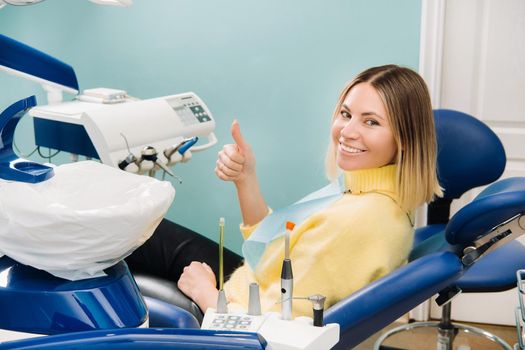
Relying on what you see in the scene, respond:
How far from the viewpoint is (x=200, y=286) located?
6.15ft

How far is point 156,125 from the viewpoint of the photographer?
246 cm

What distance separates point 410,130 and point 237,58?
1510 mm

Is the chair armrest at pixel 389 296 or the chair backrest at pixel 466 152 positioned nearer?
the chair armrest at pixel 389 296

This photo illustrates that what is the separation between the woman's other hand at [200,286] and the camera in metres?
1.84

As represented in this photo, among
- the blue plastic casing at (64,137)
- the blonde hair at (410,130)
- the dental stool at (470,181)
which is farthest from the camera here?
the blue plastic casing at (64,137)

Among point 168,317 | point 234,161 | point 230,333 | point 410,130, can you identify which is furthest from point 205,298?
point 230,333

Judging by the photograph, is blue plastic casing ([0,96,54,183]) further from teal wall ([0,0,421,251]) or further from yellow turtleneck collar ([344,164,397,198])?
teal wall ([0,0,421,251])

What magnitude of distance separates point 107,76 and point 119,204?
7.63ft

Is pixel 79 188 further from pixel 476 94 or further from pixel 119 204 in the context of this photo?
pixel 476 94

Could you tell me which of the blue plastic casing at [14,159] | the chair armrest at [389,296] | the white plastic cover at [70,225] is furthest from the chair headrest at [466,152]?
the blue plastic casing at [14,159]

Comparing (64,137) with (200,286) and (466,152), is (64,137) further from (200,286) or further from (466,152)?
(466,152)

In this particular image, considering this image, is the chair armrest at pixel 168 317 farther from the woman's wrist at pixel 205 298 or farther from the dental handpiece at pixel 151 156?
the dental handpiece at pixel 151 156

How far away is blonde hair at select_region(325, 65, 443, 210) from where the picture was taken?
180 centimetres

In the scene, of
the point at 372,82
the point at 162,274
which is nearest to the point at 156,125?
the point at 162,274
